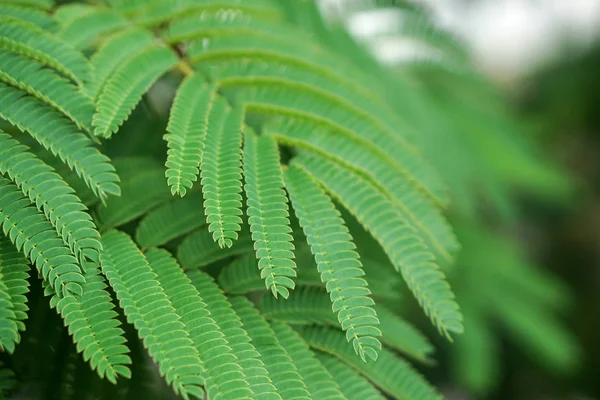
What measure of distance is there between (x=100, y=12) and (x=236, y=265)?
2.18 ft

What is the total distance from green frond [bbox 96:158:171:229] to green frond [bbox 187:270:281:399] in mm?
166

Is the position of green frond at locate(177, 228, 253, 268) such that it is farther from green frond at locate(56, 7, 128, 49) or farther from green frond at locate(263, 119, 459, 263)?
green frond at locate(56, 7, 128, 49)

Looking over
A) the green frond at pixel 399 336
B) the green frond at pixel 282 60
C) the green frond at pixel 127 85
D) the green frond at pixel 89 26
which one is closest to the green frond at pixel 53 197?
the green frond at pixel 127 85

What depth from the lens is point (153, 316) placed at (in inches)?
32.0

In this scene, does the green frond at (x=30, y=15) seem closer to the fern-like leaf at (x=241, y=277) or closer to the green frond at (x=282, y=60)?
the green frond at (x=282, y=60)

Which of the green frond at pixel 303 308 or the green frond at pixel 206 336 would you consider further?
the green frond at pixel 303 308

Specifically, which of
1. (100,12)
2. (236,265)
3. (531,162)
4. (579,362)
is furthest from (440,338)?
(100,12)

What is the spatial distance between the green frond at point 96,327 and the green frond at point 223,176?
190 millimetres

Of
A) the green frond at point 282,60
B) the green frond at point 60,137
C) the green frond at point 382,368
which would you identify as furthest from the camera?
the green frond at point 282,60

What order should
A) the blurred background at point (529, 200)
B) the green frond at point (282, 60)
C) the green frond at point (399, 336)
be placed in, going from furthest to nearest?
the blurred background at point (529, 200), the green frond at point (282, 60), the green frond at point (399, 336)

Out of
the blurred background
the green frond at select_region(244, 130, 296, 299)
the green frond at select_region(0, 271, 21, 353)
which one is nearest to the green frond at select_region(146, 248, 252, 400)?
the green frond at select_region(244, 130, 296, 299)

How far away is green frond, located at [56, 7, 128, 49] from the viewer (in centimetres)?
114

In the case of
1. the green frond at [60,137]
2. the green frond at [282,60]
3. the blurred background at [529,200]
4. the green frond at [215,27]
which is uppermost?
the green frond at [215,27]

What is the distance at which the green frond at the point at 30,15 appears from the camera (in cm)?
106
